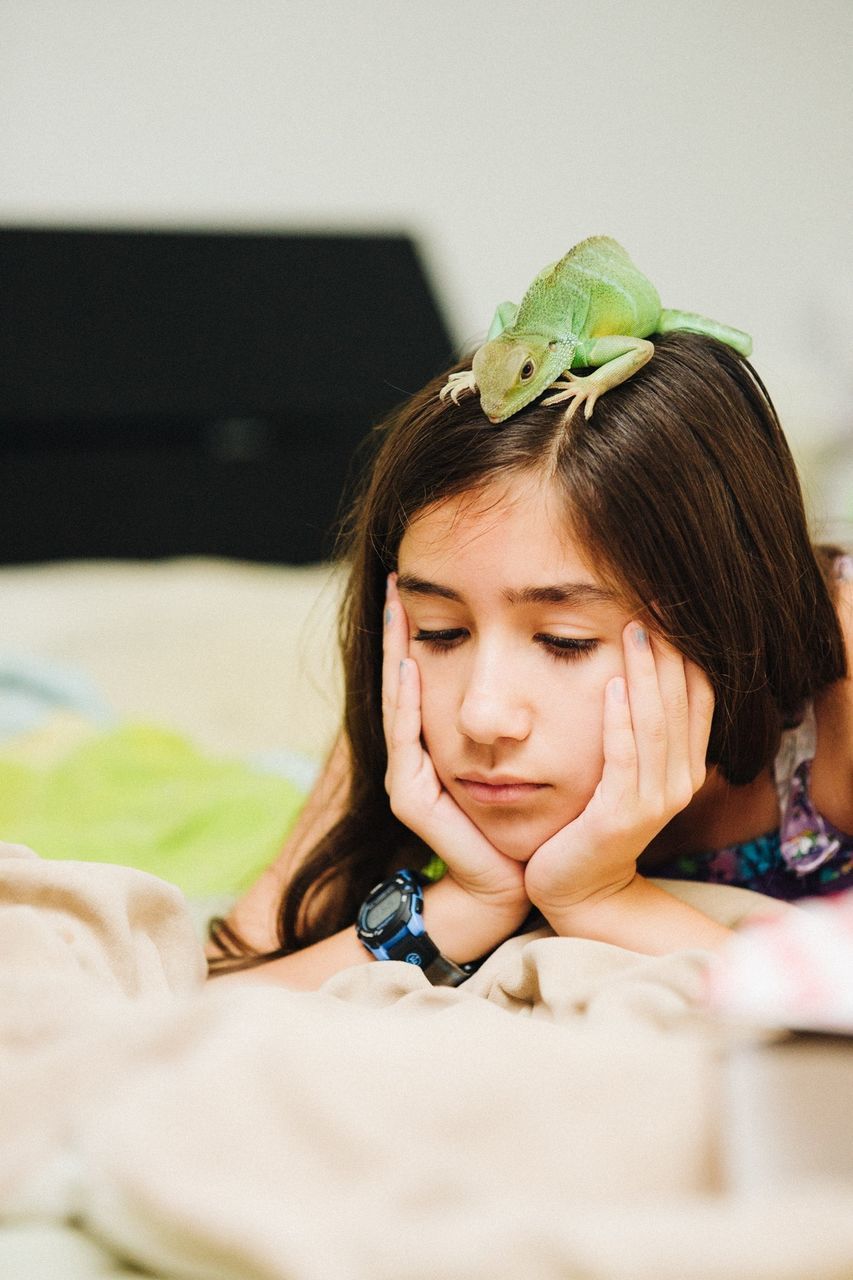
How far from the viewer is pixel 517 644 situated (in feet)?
2.74

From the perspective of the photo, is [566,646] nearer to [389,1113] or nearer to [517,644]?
[517,644]

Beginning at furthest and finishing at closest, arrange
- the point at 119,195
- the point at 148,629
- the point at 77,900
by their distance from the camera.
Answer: the point at 119,195, the point at 148,629, the point at 77,900

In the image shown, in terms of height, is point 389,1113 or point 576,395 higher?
point 576,395

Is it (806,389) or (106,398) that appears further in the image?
(106,398)

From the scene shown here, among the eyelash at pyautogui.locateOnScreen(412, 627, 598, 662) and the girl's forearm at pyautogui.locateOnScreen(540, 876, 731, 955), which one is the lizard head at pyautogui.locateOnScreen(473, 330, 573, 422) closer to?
the eyelash at pyautogui.locateOnScreen(412, 627, 598, 662)

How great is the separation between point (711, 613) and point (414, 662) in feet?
0.69

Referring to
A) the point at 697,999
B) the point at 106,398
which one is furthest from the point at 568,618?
the point at 106,398

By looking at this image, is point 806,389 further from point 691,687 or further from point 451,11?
point 691,687

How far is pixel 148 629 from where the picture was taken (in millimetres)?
2016

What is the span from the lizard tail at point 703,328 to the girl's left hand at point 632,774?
10.6 inches

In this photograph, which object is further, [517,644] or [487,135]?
[487,135]

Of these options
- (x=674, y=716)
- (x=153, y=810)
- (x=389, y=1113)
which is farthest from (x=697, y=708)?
(x=153, y=810)

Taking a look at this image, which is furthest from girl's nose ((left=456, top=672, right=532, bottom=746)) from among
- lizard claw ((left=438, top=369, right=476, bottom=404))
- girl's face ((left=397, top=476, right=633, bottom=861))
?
lizard claw ((left=438, top=369, right=476, bottom=404))

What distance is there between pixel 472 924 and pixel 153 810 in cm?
56
